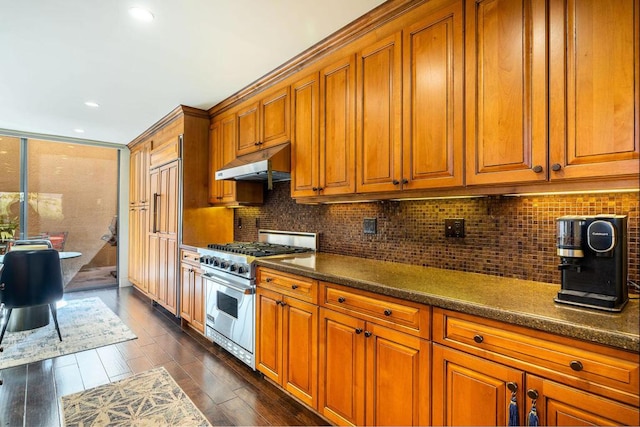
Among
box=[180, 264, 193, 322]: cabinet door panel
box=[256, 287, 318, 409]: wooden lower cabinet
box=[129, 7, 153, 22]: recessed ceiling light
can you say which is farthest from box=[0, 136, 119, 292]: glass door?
box=[129, 7, 153, 22]: recessed ceiling light

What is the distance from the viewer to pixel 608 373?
0.98 m

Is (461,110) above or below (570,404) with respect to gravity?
above

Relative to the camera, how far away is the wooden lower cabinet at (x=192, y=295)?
3.27m

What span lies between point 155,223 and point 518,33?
170 inches

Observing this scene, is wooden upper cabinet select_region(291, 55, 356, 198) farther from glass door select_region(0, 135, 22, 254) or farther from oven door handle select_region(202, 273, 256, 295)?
glass door select_region(0, 135, 22, 254)

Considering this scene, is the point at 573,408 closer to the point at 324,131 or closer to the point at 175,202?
the point at 324,131

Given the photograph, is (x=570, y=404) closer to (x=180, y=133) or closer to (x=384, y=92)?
(x=384, y=92)

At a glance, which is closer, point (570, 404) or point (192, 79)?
point (570, 404)

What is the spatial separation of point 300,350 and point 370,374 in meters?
0.57

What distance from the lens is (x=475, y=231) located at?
1.89 meters

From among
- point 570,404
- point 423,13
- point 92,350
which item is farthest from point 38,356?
point 423,13

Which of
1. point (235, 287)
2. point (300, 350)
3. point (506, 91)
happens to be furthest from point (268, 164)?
point (506, 91)

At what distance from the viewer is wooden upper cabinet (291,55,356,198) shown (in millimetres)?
2215

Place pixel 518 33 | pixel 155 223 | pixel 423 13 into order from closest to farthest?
1. pixel 518 33
2. pixel 423 13
3. pixel 155 223
